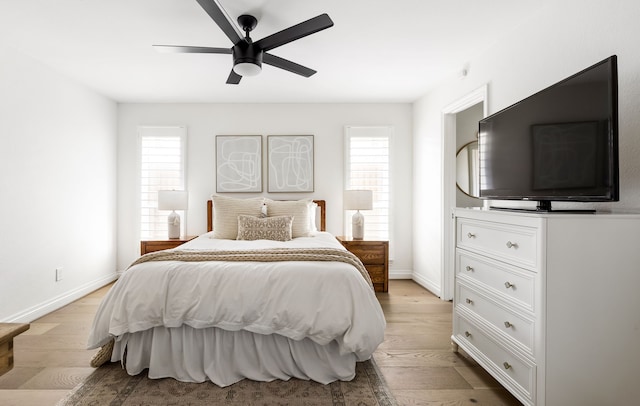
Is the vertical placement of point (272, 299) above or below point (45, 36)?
below

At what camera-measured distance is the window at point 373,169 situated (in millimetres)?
4809

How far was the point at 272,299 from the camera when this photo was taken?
7.05 ft

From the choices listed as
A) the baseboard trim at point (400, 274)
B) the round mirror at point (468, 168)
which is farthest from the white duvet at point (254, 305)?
the round mirror at point (468, 168)

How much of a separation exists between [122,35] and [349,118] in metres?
2.86

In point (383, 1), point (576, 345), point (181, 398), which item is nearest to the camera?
point (576, 345)

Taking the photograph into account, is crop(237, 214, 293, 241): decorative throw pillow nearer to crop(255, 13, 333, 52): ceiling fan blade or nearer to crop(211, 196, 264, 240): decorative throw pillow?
crop(211, 196, 264, 240): decorative throw pillow

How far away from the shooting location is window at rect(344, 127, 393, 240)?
4.81 metres

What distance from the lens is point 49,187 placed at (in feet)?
11.5

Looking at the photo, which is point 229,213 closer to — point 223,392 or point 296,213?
point 296,213

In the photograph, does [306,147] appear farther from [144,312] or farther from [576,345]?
[576,345]

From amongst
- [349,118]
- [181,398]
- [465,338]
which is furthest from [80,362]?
[349,118]

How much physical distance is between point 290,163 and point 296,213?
3.45 feet

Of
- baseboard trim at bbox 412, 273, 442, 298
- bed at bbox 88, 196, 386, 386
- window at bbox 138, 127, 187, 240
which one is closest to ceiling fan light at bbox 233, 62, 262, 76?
bed at bbox 88, 196, 386, 386

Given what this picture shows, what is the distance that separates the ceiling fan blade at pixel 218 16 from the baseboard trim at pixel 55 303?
3072mm
